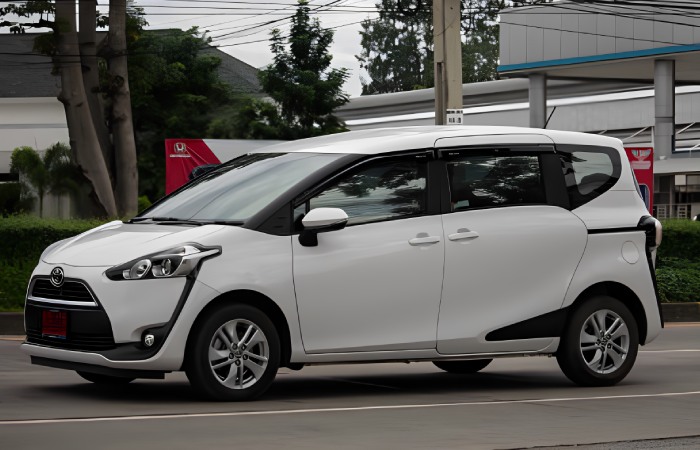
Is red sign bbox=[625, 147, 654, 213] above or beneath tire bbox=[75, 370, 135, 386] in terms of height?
above

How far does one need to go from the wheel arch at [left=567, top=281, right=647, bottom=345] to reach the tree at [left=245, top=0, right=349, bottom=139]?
27.2 metres

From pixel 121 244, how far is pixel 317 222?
1.34m

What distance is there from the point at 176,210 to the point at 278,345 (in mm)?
Result: 1482

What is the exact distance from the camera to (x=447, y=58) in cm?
2125

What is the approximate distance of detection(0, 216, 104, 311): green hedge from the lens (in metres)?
17.7

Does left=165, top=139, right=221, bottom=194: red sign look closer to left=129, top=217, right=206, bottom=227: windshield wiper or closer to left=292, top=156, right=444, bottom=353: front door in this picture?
left=129, top=217, right=206, bottom=227: windshield wiper

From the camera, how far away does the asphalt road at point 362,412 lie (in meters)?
7.89

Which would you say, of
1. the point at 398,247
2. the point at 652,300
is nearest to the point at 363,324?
the point at 398,247

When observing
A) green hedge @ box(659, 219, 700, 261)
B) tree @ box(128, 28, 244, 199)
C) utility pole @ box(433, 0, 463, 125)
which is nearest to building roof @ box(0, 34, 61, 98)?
tree @ box(128, 28, 244, 199)

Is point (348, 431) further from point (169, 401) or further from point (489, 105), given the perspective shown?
point (489, 105)

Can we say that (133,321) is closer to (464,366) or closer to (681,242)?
(464,366)

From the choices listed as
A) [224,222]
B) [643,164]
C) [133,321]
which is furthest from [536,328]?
[643,164]

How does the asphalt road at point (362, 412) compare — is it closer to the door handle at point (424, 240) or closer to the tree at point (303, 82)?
the door handle at point (424, 240)

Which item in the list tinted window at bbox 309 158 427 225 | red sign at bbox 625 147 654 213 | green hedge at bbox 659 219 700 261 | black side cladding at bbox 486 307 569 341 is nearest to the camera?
tinted window at bbox 309 158 427 225
